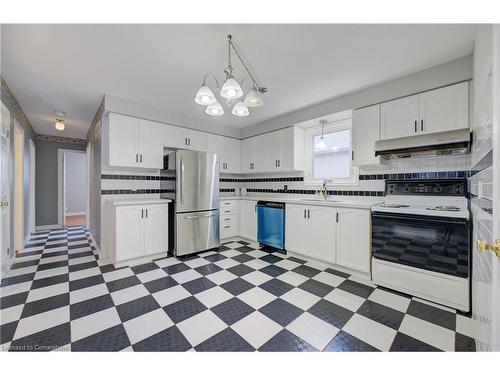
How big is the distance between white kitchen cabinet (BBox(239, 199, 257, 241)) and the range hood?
7.24 feet

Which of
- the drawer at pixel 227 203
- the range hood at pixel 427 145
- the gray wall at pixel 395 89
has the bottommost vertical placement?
the drawer at pixel 227 203

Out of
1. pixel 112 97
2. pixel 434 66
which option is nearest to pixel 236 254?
pixel 112 97

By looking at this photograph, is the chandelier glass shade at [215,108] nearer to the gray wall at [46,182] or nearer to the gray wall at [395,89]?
the gray wall at [395,89]

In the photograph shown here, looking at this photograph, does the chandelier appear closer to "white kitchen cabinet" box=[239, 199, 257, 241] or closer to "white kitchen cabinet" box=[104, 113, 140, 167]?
"white kitchen cabinet" box=[104, 113, 140, 167]

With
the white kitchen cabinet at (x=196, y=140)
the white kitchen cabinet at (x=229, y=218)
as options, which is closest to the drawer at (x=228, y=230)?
the white kitchen cabinet at (x=229, y=218)

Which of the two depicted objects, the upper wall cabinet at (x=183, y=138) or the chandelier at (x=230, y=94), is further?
the upper wall cabinet at (x=183, y=138)

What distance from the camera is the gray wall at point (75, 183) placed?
7234 mm

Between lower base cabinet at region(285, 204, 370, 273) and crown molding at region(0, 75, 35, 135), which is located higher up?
crown molding at region(0, 75, 35, 135)

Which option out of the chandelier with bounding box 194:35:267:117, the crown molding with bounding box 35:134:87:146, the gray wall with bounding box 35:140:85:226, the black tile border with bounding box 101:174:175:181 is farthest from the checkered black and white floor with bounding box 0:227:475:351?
the crown molding with bounding box 35:134:87:146

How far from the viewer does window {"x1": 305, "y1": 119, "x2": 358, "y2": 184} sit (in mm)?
3205

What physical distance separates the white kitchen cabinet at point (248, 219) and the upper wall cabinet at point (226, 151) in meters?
0.79

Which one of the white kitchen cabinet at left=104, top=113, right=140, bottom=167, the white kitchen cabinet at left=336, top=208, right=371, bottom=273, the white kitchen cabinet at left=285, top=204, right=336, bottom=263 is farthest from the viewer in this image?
the white kitchen cabinet at left=104, top=113, right=140, bottom=167

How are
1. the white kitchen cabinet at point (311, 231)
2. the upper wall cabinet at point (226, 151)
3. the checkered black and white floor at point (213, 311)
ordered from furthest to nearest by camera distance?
the upper wall cabinet at point (226, 151), the white kitchen cabinet at point (311, 231), the checkered black and white floor at point (213, 311)
